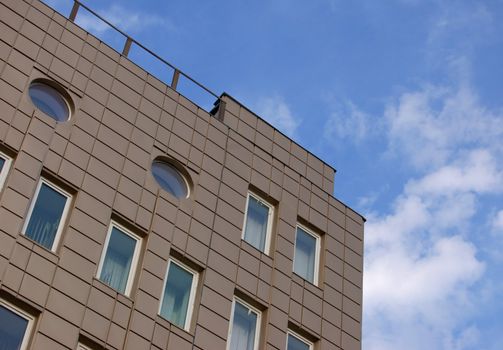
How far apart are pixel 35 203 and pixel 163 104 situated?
233 inches

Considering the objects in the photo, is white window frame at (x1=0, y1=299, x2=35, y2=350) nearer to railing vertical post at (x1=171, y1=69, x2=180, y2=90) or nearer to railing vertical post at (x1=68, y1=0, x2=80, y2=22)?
railing vertical post at (x1=68, y1=0, x2=80, y2=22)

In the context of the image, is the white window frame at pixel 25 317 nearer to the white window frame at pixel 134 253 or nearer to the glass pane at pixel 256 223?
→ the white window frame at pixel 134 253

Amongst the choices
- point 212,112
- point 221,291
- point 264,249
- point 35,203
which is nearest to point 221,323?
point 221,291

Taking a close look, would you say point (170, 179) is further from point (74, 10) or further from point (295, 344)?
point (295, 344)

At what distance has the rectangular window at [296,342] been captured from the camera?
27.0 m

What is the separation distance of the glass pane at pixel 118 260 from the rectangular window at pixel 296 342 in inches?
212

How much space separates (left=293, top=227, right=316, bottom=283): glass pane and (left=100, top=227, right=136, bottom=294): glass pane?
20.1ft

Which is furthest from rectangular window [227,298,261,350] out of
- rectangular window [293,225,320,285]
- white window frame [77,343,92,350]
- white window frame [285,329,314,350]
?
white window frame [77,343,92,350]

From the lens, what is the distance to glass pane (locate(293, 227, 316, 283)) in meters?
29.0

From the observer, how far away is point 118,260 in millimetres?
24297

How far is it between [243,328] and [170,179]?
182 inches

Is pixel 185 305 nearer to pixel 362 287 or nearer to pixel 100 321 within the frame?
pixel 100 321

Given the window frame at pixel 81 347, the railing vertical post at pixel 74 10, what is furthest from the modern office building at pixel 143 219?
the railing vertical post at pixel 74 10

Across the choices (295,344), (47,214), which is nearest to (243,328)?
(295,344)
